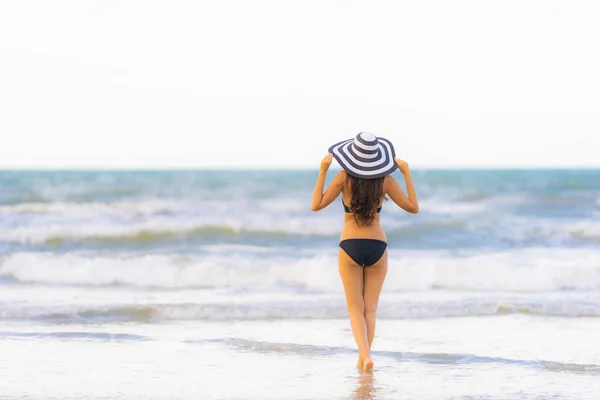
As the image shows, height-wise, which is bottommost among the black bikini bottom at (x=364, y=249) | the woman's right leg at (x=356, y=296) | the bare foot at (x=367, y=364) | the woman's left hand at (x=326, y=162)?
the bare foot at (x=367, y=364)

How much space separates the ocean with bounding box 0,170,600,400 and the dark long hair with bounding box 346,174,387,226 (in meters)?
1.08

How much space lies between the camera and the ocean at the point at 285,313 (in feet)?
19.3

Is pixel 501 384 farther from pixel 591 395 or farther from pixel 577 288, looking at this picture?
pixel 577 288

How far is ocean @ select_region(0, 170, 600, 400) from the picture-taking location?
5.88 metres

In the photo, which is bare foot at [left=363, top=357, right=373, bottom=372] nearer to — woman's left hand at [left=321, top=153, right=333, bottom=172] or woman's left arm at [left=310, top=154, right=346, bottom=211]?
woman's left arm at [left=310, top=154, right=346, bottom=211]

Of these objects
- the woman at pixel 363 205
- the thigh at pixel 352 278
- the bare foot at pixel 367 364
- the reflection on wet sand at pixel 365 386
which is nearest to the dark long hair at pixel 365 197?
the woman at pixel 363 205

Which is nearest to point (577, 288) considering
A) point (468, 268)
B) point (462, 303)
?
point (468, 268)

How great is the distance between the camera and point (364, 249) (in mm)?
5629

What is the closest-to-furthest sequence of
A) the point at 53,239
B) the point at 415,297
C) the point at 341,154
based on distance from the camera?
the point at 341,154, the point at 415,297, the point at 53,239

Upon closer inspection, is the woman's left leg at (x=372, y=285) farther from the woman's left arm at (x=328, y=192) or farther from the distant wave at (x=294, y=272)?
the distant wave at (x=294, y=272)

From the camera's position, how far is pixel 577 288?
1109 centimetres

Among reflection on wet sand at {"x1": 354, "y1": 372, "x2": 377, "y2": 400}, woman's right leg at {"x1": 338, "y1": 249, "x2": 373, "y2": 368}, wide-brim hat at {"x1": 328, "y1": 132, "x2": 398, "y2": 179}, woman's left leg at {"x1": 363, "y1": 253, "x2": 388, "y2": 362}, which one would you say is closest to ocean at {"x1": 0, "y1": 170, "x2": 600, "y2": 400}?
reflection on wet sand at {"x1": 354, "y1": 372, "x2": 377, "y2": 400}

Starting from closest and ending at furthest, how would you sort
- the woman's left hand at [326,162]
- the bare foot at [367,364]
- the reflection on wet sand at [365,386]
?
the woman's left hand at [326,162]
the reflection on wet sand at [365,386]
the bare foot at [367,364]

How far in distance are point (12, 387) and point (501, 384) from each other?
3.07m
